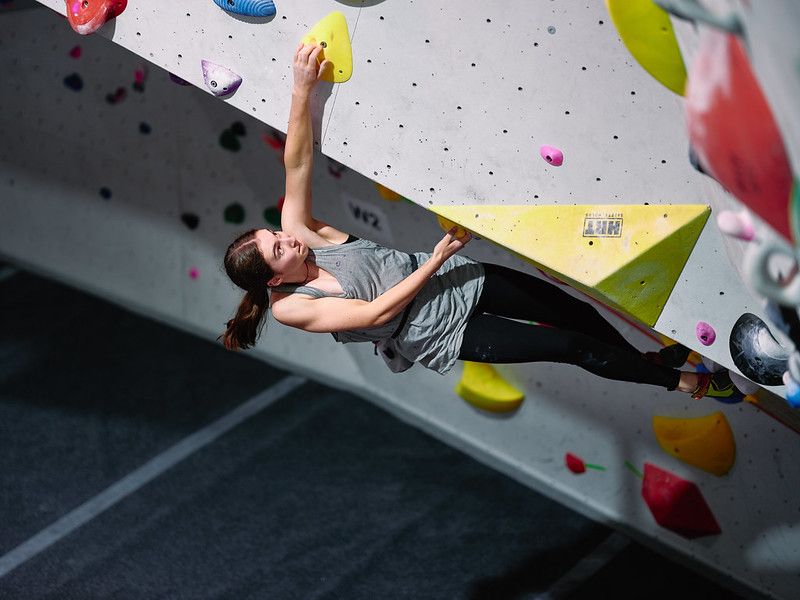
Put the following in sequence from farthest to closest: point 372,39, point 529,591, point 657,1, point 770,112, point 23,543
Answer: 1. point 23,543
2. point 529,591
3. point 372,39
4. point 657,1
5. point 770,112

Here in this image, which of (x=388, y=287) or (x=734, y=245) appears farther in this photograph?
(x=388, y=287)

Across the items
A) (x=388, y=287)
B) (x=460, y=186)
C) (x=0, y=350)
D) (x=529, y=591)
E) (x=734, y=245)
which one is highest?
(x=734, y=245)

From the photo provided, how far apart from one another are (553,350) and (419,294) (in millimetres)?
394

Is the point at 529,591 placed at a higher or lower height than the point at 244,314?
lower

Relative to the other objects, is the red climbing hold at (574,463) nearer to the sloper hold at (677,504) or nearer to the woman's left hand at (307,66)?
the sloper hold at (677,504)

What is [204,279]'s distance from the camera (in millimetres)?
5398

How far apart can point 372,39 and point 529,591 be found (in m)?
2.19

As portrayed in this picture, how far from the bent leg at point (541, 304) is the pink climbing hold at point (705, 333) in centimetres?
34

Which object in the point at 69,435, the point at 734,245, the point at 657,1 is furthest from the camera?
the point at 69,435

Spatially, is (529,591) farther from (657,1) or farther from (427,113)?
(657,1)

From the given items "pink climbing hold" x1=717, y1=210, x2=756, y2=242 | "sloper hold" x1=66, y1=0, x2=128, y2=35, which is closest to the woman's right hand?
"pink climbing hold" x1=717, y1=210, x2=756, y2=242

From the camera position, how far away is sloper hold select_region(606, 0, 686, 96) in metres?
2.39

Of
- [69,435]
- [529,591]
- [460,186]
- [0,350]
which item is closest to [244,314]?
[460,186]

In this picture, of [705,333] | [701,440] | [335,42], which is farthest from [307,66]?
[701,440]
